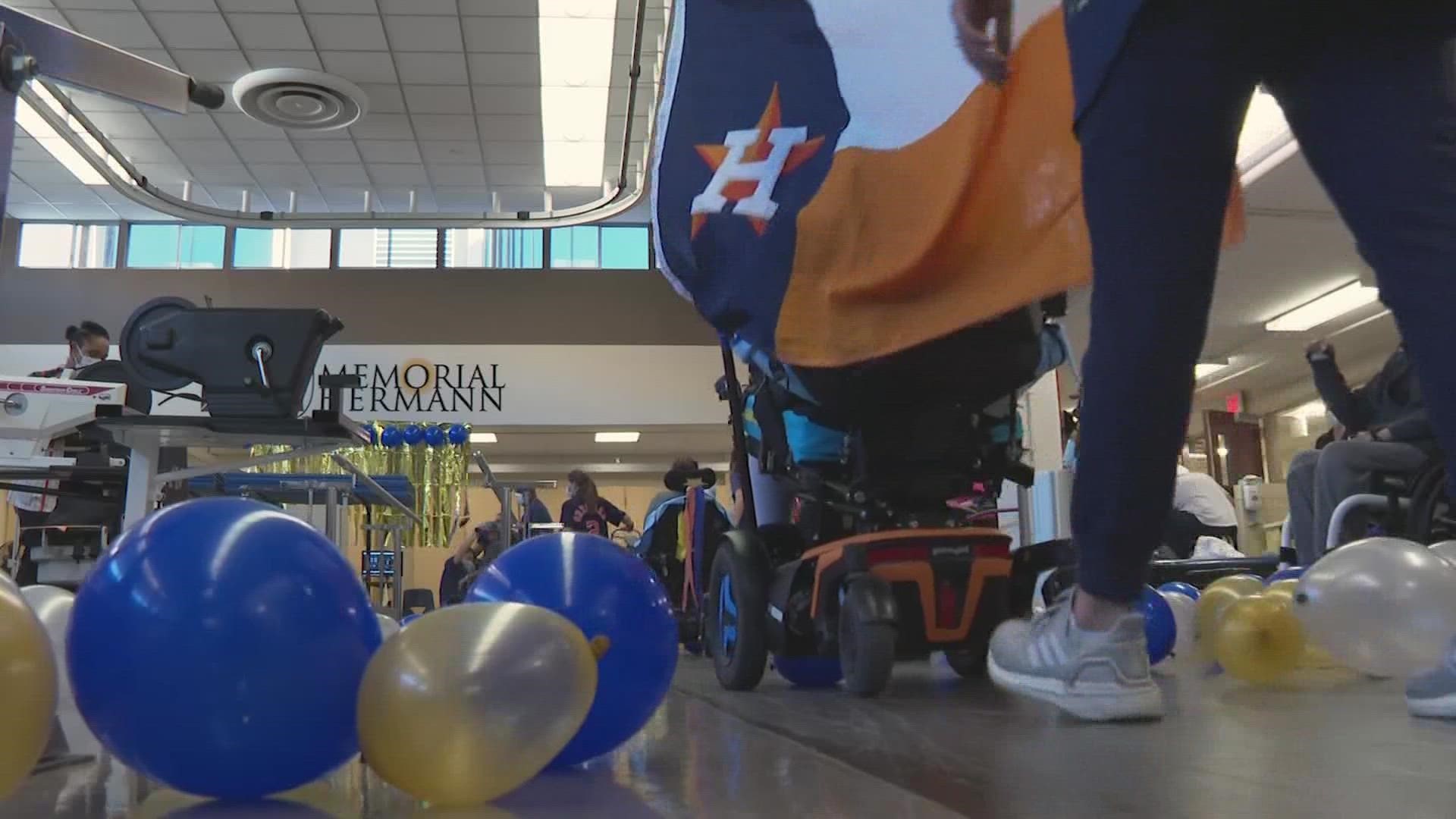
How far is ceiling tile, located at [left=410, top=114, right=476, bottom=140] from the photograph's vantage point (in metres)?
7.91

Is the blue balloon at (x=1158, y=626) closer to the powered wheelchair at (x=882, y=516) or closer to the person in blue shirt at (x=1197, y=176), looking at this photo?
the powered wheelchair at (x=882, y=516)

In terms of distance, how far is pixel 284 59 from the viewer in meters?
7.00

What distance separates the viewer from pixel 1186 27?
1.07 meters

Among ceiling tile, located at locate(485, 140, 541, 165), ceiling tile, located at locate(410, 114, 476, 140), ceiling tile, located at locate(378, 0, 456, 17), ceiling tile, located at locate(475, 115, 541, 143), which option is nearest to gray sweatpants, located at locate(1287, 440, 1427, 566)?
ceiling tile, located at locate(378, 0, 456, 17)

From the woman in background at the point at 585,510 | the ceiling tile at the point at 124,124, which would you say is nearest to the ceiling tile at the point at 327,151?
the ceiling tile at the point at 124,124

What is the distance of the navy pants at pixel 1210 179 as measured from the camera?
1.04m

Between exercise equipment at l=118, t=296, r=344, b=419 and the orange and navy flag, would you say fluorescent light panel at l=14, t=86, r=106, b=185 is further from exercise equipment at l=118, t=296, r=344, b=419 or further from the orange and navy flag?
the orange and navy flag

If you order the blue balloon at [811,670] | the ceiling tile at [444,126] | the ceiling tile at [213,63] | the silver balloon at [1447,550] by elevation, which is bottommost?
the blue balloon at [811,670]

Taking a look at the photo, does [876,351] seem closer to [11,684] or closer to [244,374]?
[244,374]

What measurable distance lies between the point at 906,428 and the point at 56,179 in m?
9.43

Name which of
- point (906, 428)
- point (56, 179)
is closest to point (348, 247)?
point (56, 179)

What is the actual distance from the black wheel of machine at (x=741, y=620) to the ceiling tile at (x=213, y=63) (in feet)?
20.2

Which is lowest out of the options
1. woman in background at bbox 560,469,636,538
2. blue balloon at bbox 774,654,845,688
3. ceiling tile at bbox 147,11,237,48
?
blue balloon at bbox 774,654,845,688

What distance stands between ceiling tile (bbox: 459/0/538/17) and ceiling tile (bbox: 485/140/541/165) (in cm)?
182
